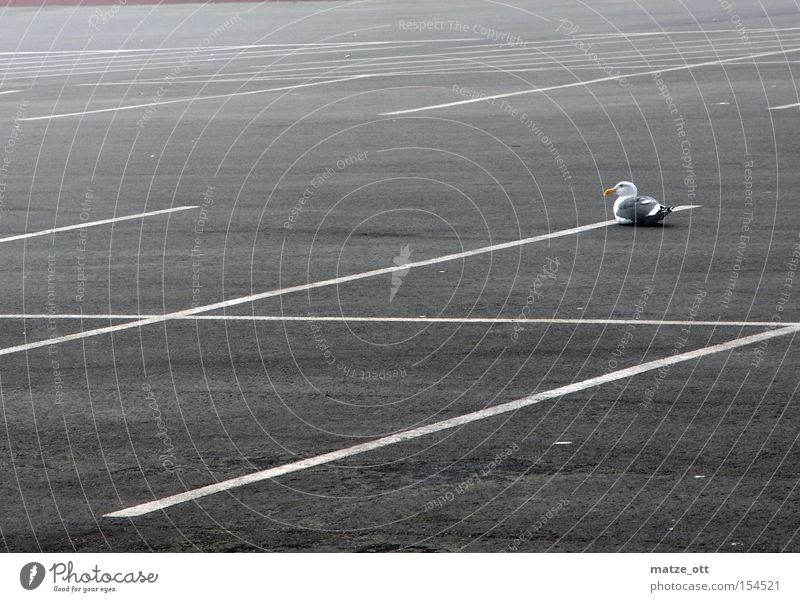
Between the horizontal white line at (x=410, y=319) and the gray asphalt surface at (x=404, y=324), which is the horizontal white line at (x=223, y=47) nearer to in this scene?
the gray asphalt surface at (x=404, y=324)

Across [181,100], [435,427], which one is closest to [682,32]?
[181,100]

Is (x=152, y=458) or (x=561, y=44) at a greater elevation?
(x=152, y=458)

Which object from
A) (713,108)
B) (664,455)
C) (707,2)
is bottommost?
(707,2)

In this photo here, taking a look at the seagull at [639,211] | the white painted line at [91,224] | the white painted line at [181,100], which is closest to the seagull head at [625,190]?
the seagull at [639,211]

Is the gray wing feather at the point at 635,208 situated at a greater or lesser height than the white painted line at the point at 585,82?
greater

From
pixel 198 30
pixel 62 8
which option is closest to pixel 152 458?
pixel 198 30

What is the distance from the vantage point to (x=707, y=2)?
4866 centimetres

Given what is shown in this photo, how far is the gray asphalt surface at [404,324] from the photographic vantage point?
6.88 metres

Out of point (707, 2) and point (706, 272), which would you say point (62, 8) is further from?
point (706, 272)

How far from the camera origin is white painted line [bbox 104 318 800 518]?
7.07 metres

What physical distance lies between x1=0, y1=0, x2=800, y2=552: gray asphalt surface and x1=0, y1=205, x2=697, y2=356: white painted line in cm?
15

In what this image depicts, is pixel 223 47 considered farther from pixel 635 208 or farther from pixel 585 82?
pixel 635 208

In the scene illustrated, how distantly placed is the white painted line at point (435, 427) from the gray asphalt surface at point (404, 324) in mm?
80

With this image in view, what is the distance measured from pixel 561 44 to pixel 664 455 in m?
28.3
